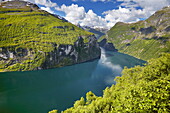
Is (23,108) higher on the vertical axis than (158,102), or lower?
lower

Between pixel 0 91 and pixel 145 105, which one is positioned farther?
pixel 0 91

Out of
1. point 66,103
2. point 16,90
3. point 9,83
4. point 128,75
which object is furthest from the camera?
point 9,83

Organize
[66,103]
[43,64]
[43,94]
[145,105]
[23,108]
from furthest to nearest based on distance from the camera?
[43,64] < [43,94] < [66,103] < [23,108] < [145,105]

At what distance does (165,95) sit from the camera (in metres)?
13.7

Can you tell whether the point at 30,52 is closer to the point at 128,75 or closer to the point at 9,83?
the point at 9,83

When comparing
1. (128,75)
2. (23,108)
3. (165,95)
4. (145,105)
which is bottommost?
(23,108)

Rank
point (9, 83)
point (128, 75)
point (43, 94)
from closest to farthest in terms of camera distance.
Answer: point (128, 75), point (43, 94), point (9, 83)

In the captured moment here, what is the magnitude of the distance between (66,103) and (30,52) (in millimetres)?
144120

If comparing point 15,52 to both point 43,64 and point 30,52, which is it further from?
point 43,64

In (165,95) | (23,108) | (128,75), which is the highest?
(165,95)

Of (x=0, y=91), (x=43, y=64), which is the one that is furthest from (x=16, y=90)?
(x=43, y=64)

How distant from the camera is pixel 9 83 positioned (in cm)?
12162

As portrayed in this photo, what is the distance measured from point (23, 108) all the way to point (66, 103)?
28.6 metres

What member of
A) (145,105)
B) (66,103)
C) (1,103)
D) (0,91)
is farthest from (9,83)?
(145,105)
